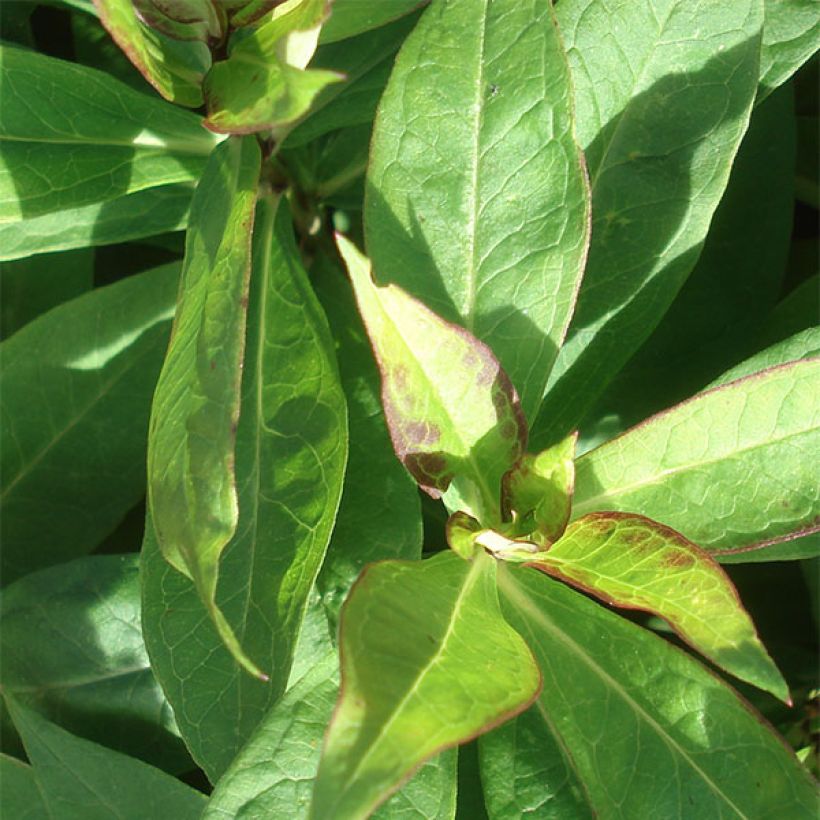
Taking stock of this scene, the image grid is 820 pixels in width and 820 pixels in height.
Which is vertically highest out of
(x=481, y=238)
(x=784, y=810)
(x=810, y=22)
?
(x=810, y=22)

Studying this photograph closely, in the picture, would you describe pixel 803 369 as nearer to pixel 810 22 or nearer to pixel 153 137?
pixel 810 22

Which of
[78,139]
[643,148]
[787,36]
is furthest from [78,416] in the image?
[787,36]

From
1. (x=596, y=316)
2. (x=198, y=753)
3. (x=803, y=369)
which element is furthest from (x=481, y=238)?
(x=198, y=753)

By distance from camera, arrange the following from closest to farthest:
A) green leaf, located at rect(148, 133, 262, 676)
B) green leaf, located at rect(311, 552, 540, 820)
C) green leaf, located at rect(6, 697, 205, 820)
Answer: green leaf, located at rect(311, 552, 540, 820), green leaf, located at rect(148, 133, 262, 676), green leaf, located at rect(6, 697, 205, 820)

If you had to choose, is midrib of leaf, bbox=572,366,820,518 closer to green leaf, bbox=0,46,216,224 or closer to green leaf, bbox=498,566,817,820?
green leaf, bbox=498,566,817,820

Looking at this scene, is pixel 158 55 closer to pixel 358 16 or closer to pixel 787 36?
pixel 358 16

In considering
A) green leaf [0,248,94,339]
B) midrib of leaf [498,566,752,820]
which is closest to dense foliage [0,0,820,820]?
midrib of leaf [498,566,752,820]

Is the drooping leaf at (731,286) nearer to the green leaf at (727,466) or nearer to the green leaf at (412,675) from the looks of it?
the green leaf at (727,466)
